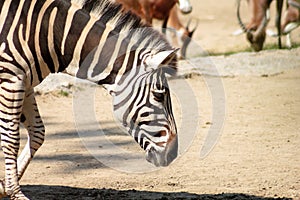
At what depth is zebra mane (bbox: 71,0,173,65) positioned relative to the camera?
17.5 feet

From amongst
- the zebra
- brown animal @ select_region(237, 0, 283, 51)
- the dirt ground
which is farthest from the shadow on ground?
brown animal @ select_region(237, 0, 283, 51)

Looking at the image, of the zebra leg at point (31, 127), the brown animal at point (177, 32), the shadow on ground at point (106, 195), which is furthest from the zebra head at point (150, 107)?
the brown animal at point (177, 32)

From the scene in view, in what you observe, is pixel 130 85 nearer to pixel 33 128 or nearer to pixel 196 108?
pixel 33 128

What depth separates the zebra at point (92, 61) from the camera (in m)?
5.29

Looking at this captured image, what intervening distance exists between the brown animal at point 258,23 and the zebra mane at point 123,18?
791cm

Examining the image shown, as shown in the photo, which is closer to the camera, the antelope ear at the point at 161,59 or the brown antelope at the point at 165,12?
the antelope ear at the point at 161,59

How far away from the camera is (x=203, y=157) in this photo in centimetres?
700

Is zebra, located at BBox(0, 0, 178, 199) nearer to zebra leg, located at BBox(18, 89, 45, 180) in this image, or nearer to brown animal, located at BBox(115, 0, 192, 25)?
zebra leg, located at BBox(18, 89, 45, 180)

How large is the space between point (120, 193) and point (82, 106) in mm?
2961

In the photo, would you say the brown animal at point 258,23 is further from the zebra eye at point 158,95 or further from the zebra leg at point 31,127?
the zebra eye at point 158,95

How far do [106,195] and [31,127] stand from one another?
2.64 ft

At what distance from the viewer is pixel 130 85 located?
529cm

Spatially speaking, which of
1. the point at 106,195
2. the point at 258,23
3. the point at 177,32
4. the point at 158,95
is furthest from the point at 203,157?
the point at 258,23

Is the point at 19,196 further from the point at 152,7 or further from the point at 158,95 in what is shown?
the point at 152,7
